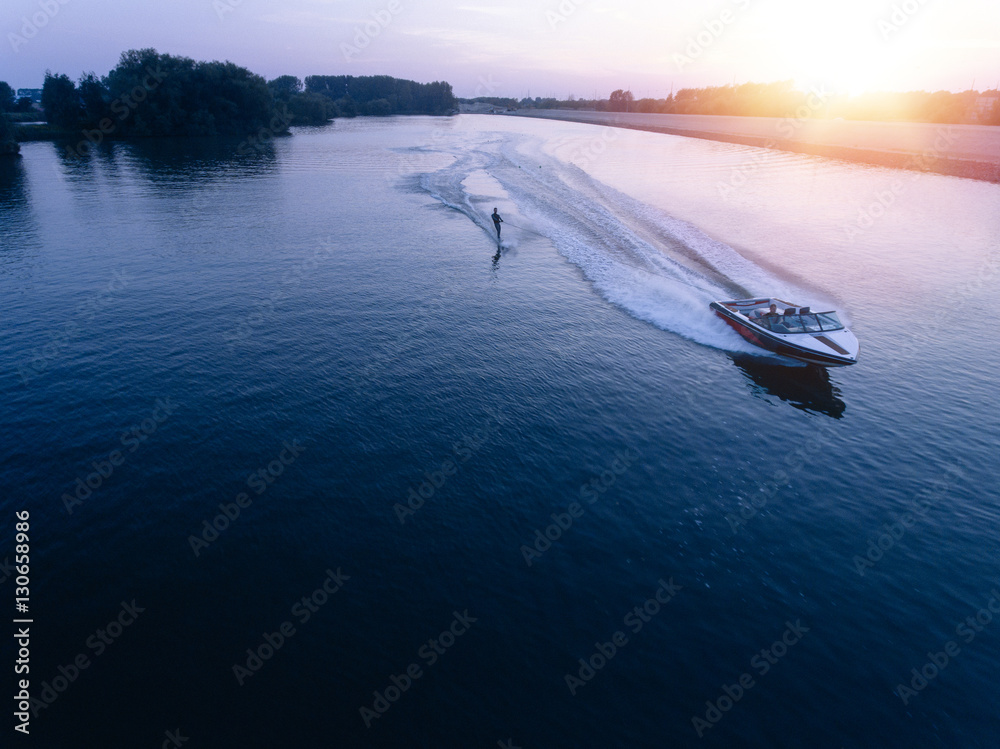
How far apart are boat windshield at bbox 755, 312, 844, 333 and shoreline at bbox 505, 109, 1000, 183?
79438mm

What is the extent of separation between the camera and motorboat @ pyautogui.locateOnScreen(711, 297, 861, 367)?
27859mm

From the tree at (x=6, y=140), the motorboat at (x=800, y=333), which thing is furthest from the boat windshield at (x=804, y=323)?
the tree at (x=6, y=140)

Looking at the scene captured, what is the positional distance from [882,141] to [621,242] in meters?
106

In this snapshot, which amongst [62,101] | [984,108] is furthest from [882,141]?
[62,101]

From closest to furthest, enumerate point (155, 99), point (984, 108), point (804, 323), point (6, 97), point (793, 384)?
point (793, 384), point (804, 323), point (984, 108), point (155, 99), point (6, 97)

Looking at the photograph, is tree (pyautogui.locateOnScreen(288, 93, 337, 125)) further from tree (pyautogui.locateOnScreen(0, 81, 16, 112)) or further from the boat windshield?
Answer: the boat windshield

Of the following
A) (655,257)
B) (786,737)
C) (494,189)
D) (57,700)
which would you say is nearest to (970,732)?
(786,737)

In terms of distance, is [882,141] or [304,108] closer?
[882,141]

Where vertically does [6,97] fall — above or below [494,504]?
above

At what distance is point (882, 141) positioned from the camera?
11738 centimetres

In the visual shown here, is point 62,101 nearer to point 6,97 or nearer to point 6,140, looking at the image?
point 6,140

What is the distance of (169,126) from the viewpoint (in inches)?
5138

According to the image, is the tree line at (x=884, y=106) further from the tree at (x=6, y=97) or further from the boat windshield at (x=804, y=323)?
the tree at (x=6, y=97)

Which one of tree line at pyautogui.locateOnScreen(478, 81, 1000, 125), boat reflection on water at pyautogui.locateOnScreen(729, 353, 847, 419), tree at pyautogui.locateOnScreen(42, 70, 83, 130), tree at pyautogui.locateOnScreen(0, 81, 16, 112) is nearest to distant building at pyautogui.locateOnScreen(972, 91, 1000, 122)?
tree line at pyautogui.locateOnScreen(478, 81, 1000, 125)
